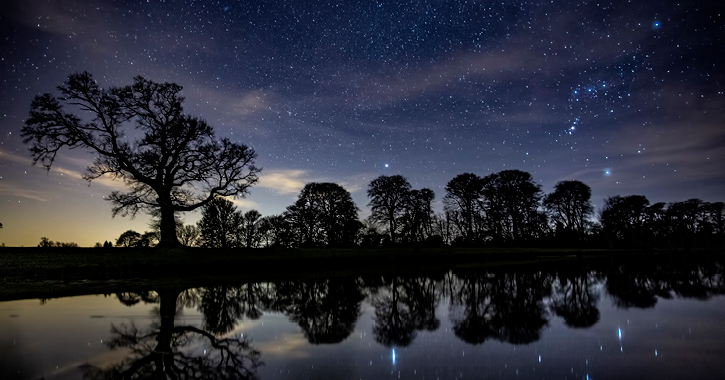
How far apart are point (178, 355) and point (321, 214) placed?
59.6m

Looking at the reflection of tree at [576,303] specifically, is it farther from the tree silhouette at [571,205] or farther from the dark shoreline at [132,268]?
the tree silhouette at [571,205]

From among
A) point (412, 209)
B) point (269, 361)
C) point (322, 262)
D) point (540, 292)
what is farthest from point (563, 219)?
point (269, 361)

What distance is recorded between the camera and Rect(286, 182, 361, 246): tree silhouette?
216 feet

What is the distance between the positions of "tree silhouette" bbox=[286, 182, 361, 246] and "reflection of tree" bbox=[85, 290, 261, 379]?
57.2m

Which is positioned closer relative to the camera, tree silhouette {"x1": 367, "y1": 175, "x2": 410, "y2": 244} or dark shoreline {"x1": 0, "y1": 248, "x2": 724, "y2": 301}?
dark shoreline {"x1": 0, "y1": 248, "x2": 724, "y2": 301}

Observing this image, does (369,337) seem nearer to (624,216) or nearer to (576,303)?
(576,303)

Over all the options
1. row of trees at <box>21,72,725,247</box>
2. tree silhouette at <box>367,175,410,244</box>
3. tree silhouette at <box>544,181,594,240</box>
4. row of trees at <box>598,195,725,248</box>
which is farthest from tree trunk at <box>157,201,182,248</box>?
row of trees at <box>598,195,725,248</box>

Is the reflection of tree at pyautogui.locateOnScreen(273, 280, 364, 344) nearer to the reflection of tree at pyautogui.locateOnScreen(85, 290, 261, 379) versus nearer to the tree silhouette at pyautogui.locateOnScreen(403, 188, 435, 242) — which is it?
the reflection of tree at pyautogui.locateOnScreen(85, 290, 261, 379)

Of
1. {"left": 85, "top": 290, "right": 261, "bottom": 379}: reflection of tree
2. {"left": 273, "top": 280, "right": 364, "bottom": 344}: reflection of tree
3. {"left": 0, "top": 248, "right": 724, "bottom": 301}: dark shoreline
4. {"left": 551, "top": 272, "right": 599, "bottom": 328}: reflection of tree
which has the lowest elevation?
{"left": 551, "top": 272, "right": 599, "bottom": 328}: reflection of tree

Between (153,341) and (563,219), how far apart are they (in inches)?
3421

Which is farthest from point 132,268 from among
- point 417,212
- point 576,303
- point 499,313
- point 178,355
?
point 417,212

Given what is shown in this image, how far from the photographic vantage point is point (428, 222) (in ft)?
231

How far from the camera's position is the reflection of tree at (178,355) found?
5469 millimetres

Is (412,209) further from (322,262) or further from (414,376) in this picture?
(414,376)
